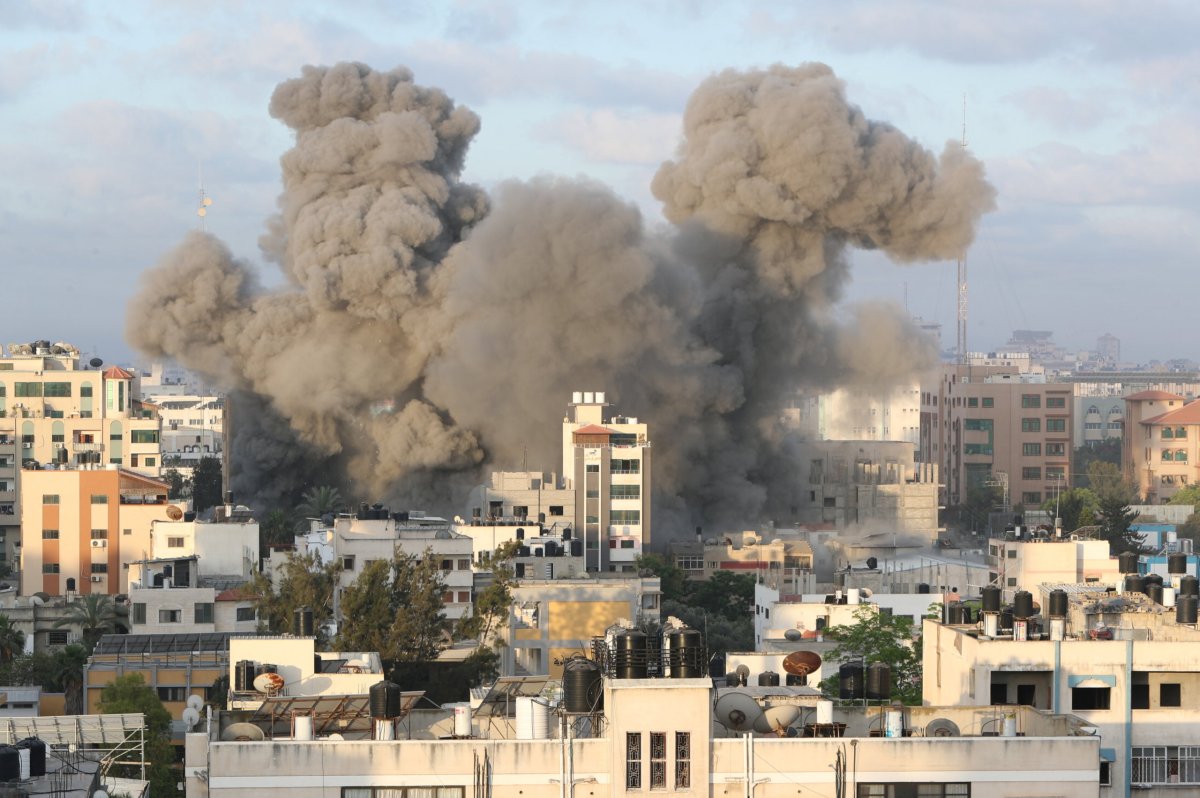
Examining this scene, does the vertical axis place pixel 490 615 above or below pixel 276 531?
below

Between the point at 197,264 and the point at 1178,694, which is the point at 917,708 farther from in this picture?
the point at 197,264

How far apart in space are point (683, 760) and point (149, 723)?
12.2m

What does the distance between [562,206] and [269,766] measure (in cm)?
4888

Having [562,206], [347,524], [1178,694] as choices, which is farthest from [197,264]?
[1178,694]

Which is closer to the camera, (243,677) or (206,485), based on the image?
(243,677)

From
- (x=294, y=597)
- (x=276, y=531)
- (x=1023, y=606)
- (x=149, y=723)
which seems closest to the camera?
(x=1023, y=606)

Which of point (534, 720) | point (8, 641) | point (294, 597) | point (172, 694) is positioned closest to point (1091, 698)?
point (534, 720)

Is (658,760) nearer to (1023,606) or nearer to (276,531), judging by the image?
(1023,606)

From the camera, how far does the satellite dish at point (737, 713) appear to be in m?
14.8

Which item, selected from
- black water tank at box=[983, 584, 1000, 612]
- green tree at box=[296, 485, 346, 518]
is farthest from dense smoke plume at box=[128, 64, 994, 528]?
black water tank at box=[983, 584, 1000, 612]

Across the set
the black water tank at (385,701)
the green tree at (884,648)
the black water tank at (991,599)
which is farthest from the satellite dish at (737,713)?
the green tree at (884,648)

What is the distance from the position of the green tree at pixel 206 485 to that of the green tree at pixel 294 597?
30.8m

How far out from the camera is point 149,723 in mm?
24703

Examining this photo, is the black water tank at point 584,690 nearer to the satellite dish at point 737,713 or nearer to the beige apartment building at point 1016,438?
the satellite dish at point 737,713
